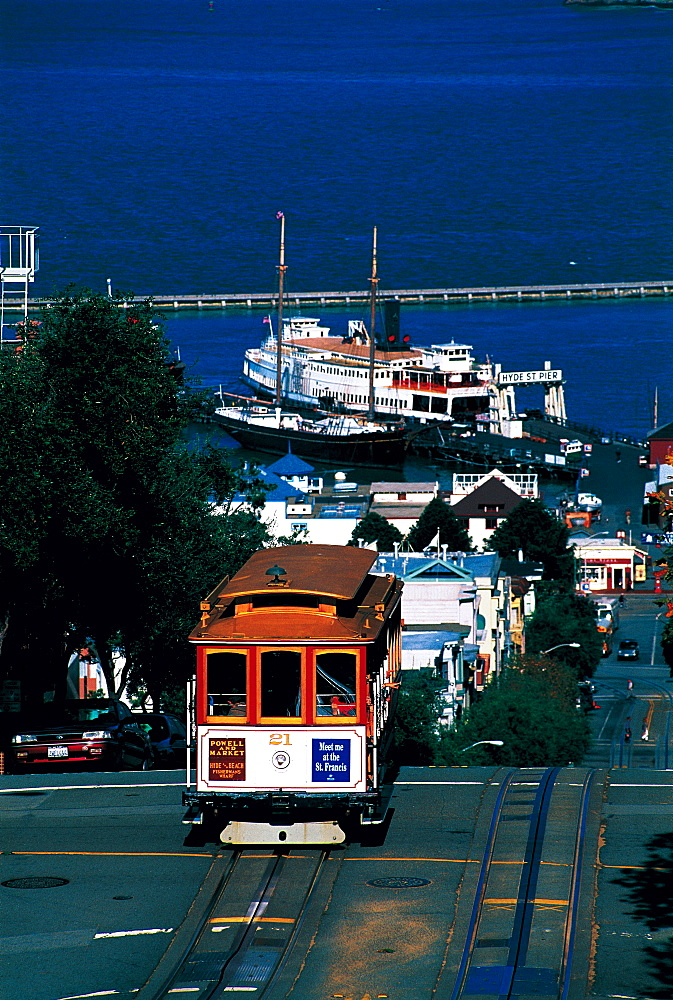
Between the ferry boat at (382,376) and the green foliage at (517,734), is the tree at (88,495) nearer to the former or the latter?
the green foliage at (517,734)

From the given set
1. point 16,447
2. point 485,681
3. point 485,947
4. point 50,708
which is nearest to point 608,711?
point 485,681

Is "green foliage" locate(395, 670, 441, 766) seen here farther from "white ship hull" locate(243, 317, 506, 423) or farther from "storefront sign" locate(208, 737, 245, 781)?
"white ship hull" locate(243, 317, 506, 423)

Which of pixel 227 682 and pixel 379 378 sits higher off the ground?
pixel 379 378

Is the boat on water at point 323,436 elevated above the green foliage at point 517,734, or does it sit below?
above

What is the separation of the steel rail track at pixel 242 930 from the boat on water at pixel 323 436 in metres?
148

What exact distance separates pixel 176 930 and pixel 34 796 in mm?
7098

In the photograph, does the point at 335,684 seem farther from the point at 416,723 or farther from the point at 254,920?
the point at 416,723

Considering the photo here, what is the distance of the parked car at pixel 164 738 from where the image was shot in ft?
100

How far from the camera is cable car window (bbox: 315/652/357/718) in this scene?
762 inches

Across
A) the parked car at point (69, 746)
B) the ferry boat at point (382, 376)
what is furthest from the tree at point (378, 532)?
the parked car at point (69, 746)

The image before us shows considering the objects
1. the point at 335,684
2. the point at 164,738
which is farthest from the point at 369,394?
the point at 335,684

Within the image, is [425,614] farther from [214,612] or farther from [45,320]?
[214,612]

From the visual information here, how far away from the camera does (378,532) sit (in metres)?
121

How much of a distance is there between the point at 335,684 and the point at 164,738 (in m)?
12.5
